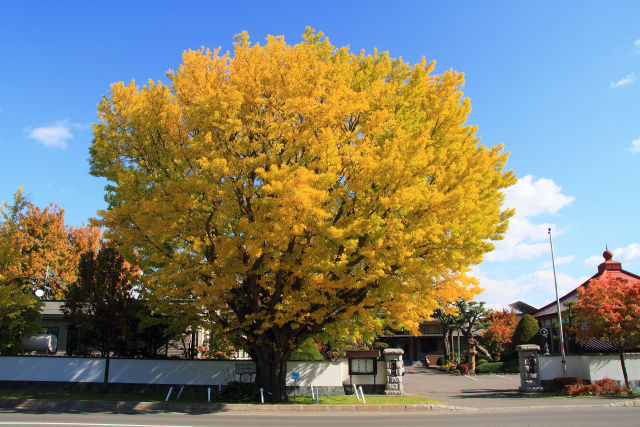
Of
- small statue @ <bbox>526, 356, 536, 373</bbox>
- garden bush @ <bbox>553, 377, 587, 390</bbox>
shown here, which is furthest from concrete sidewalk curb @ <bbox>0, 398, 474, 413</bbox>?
garden bush @ <bbox>553, 377, 587, 390</bbox>

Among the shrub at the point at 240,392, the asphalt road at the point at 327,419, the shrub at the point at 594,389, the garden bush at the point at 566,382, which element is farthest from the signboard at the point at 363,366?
the garden bush at the point at 566,382

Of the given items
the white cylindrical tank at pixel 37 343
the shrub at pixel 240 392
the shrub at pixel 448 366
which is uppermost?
the white cylindrical tank at pixel 37 343

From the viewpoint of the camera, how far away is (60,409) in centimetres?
1412

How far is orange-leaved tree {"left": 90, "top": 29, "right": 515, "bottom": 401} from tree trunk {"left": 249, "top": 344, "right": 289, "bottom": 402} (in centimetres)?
157

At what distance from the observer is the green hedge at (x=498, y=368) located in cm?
3556

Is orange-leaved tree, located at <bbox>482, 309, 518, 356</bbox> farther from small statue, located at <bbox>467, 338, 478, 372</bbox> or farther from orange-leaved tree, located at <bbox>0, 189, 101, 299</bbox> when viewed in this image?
orange-leaved tree, located at <bbox>0, 189, 101, 299</bbox>

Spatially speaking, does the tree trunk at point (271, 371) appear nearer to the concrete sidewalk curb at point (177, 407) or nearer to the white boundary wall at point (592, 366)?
the concrete sidewalk curb at point (177, 407)

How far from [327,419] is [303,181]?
7310mm

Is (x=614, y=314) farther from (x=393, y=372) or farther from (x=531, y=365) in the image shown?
(x=393, y=372)

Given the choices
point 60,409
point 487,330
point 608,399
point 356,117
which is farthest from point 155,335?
point 487,330

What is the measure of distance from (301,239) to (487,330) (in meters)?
35.3

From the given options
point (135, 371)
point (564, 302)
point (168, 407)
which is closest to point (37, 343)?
point (135, 371)

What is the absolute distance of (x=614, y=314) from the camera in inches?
798

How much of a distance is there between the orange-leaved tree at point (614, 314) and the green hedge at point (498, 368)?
14824mm
